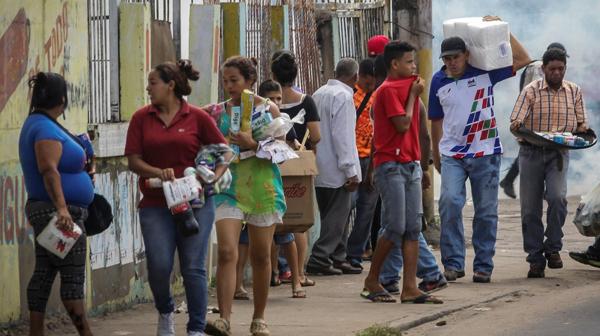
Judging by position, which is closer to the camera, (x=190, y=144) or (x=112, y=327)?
(x=190, y=144)

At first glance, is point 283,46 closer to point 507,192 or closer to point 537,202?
point 537,202

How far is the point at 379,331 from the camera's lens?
9.52 meters

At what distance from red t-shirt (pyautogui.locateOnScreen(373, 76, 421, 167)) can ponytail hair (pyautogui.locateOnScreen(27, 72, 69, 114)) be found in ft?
10.6

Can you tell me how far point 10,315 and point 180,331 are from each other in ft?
3.69

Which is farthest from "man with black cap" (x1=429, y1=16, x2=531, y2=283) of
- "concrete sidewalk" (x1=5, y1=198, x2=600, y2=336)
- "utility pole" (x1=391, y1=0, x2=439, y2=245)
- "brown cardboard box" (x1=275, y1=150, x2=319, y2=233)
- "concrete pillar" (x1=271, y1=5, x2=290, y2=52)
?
"utility pole" (x1=391, y1=0, x2=439, y2=245)

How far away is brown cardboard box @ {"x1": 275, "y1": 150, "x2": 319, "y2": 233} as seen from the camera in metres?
12.0

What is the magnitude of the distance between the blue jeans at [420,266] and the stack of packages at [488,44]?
173 cm

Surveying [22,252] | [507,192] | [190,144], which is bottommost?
[507,192]

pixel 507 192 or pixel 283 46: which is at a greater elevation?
pixel 283 46

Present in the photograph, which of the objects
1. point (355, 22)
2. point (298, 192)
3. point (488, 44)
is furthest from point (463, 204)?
point (355, 22)

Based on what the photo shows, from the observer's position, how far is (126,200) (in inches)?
446

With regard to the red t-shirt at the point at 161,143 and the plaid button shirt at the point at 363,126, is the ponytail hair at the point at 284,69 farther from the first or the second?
the red t-shirt at the point at 161,143

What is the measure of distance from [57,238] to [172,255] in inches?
26.3

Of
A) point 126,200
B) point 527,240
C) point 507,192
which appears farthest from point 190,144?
point 507,192
